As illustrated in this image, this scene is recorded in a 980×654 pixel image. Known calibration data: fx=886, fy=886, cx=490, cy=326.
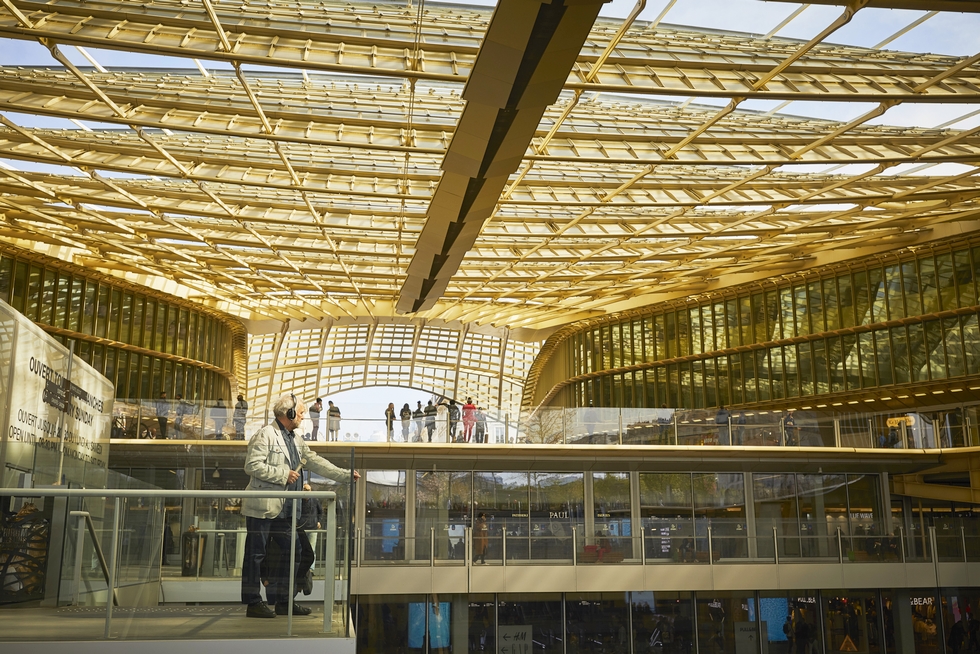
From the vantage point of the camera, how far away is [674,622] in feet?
93.7

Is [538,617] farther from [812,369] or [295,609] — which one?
[295,609]

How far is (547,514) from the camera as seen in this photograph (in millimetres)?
33062

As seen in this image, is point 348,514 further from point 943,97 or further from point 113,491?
point 943,97

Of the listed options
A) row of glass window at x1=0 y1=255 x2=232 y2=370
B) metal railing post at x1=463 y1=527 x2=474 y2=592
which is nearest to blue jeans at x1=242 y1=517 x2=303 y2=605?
metal railing post at x1=463 y1=527 x2=474 y2=592

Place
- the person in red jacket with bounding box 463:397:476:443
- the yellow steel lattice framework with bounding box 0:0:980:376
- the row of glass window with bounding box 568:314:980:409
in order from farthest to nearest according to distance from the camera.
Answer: the row of glass window with bounding box 568:314:980:409
the person in red jacket with bounding box 463:397:476:443
the yellow steel lattice framework with bounding box 0:0:980:376

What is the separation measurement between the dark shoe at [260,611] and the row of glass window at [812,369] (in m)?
31.8

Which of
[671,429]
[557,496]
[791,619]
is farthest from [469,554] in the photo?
[791,619]

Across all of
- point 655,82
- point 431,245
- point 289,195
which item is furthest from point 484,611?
point 655,82

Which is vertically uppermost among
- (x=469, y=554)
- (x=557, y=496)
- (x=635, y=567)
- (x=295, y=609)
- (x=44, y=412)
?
(x=44, y=412)

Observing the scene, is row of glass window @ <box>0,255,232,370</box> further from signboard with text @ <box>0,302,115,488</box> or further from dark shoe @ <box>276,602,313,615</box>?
dark shoe @ <box>276,602,313,615</box>

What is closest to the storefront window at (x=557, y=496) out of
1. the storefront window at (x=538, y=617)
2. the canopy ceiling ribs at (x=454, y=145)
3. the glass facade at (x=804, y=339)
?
the storefront window at (x=538, y=617)

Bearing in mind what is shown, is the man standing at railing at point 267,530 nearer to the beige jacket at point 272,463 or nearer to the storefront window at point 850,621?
the beige jacket at point 272,463

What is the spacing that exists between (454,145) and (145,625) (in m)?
9.81

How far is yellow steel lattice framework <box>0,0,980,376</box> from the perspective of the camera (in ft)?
53.8
